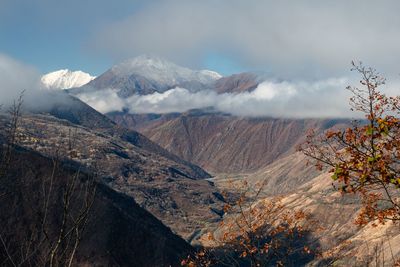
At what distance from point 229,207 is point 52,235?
88512mm

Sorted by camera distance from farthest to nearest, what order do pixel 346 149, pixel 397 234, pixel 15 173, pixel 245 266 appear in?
1. pixel 245 266
2. pixel 397 234
3. pixel 15 173
4. pixel 346 149

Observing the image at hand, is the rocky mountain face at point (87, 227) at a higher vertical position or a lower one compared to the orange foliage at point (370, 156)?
lower

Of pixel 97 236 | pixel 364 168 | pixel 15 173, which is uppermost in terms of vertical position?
pixel 364 168

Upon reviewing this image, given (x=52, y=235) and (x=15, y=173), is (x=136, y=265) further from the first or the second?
(x=15, y=173)

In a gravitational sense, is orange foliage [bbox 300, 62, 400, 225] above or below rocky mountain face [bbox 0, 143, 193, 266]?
above

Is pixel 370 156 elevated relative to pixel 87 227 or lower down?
elevated

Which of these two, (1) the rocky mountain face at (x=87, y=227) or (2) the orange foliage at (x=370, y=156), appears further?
(1) the rocky mountain face at (x=87, y=227)

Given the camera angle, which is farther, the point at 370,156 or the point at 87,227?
the point at 87,227

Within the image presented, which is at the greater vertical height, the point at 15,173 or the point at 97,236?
the point at 15,173

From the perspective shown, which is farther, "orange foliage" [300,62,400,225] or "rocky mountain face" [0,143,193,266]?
"rocky mountain face" [0,143,193,266]

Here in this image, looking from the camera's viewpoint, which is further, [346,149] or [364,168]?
[346,149]

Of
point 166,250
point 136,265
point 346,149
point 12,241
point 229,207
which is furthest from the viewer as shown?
point 166,250

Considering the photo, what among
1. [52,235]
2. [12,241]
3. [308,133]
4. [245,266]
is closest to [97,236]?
[52,235]

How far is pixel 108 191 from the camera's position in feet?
540
